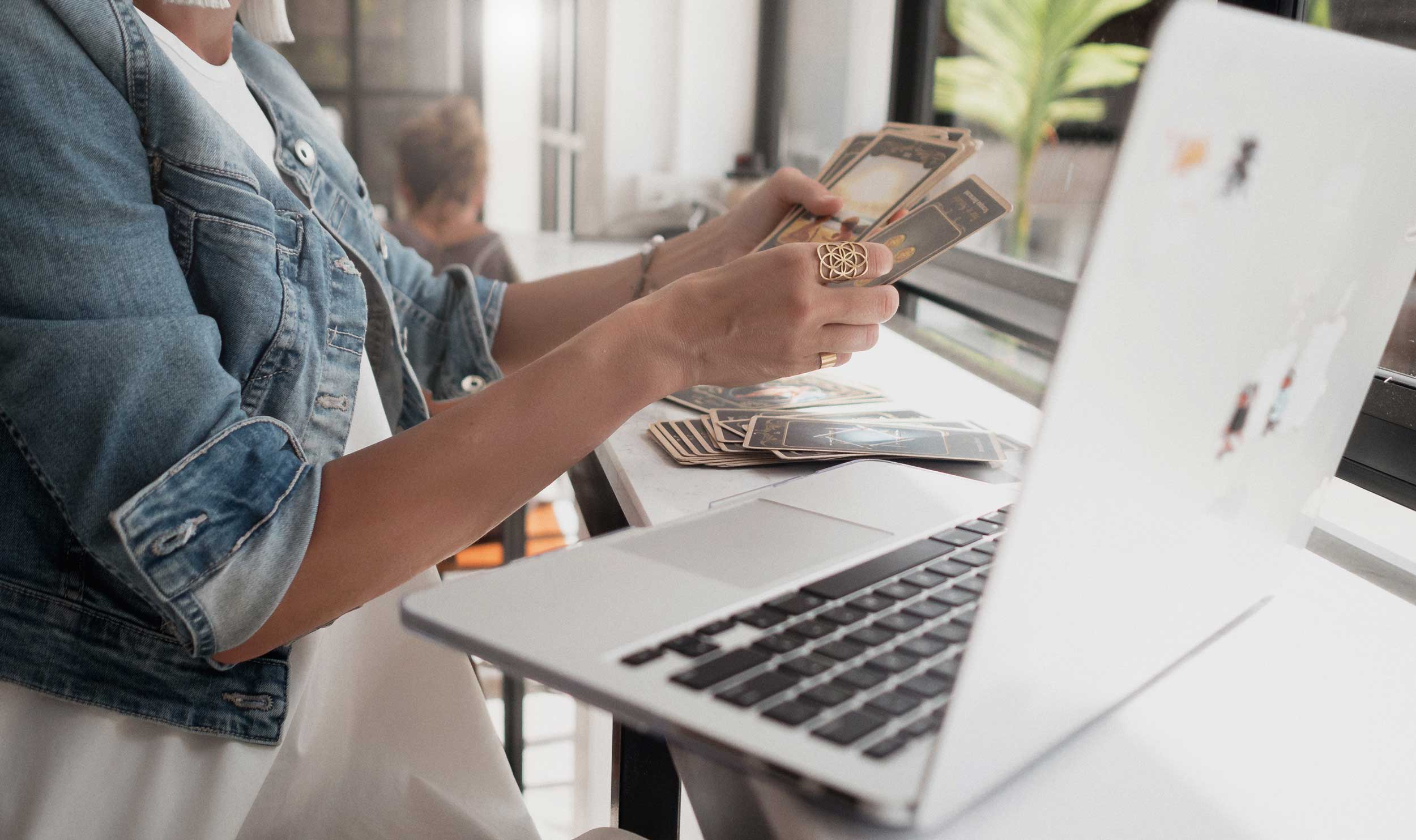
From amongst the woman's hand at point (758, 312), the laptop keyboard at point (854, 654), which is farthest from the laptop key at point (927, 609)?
the woman's hand at point (758, 312)

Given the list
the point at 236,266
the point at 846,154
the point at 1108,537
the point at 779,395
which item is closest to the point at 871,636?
the point at 1108,537

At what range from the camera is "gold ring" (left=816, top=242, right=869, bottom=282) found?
0.68 meters

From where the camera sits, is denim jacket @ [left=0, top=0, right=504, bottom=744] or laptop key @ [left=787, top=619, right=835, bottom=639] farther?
denim jacket @ [left=0, top=0, right=504, bottom=744]

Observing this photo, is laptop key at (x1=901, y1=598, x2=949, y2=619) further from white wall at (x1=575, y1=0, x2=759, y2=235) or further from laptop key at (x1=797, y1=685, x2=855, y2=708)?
white wall at (x1=575, y1=0, x2=759, y2=235)

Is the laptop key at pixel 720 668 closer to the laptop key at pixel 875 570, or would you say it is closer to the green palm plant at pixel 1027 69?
the laptop key at pixel 875 570

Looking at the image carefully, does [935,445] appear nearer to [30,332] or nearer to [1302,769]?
[1302,769]

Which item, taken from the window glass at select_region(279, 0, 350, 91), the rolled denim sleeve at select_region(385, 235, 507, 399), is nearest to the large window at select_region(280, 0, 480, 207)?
the window glass at select_region(279, 0, 350, 91)

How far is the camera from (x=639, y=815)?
0.94 meters

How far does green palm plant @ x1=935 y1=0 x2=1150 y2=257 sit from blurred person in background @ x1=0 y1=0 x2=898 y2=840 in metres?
0.97

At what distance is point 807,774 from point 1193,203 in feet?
0.72

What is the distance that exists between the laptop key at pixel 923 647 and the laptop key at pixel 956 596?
5 cm

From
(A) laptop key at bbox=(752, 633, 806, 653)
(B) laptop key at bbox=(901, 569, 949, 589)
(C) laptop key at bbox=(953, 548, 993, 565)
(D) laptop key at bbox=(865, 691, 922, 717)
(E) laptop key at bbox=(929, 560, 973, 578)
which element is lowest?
(C) laptop key at bbox=(953, 548, 993, 565)

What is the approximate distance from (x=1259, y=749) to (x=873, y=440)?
455 mm

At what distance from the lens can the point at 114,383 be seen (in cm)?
55
